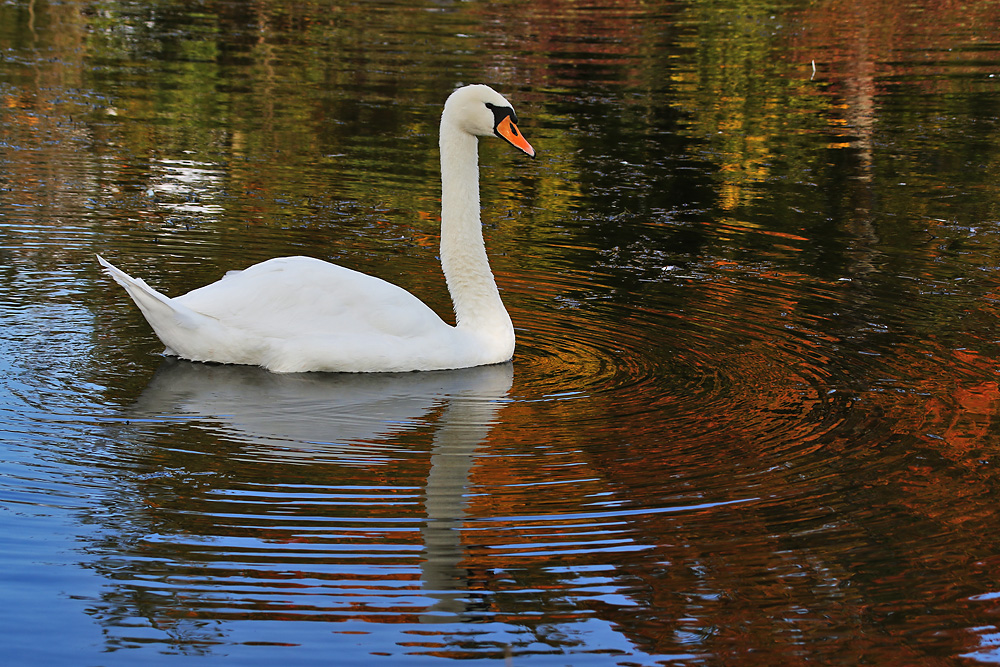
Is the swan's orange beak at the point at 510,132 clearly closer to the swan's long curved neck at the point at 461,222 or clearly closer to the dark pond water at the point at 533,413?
the swan's long curved neck at the point at 461,222

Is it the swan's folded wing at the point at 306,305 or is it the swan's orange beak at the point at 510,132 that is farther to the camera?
the swan's orange beak at the point at 510,132

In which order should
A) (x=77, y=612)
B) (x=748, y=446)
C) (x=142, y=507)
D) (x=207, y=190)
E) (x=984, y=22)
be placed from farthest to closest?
1. (x=984, y=22)
2. (x=207, y=190)
3. (x=748, y=446)
4. (x=142, y=507)
5. (x=77, y=612)

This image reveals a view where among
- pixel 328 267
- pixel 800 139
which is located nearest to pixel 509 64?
pixel 800 139

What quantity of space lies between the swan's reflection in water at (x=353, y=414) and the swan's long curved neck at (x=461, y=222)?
0.62 meters

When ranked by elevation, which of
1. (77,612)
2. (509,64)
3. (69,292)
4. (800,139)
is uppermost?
(509,64)

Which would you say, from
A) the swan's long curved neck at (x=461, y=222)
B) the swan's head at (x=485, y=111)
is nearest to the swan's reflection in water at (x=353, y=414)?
the swan's long curved neck at (x=461, y=222)

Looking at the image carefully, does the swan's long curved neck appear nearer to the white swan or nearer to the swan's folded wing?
the white swan

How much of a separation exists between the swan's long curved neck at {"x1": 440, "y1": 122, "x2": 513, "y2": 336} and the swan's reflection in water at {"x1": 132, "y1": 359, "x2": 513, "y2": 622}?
620 millimetres

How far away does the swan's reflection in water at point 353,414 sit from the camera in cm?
605

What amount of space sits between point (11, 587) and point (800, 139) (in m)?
14.1

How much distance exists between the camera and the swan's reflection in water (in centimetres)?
605

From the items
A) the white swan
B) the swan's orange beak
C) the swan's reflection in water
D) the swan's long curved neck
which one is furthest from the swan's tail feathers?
the swan's orange beak

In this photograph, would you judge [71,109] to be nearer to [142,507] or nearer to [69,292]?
[69,292]

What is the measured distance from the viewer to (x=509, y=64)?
77.2 feet
